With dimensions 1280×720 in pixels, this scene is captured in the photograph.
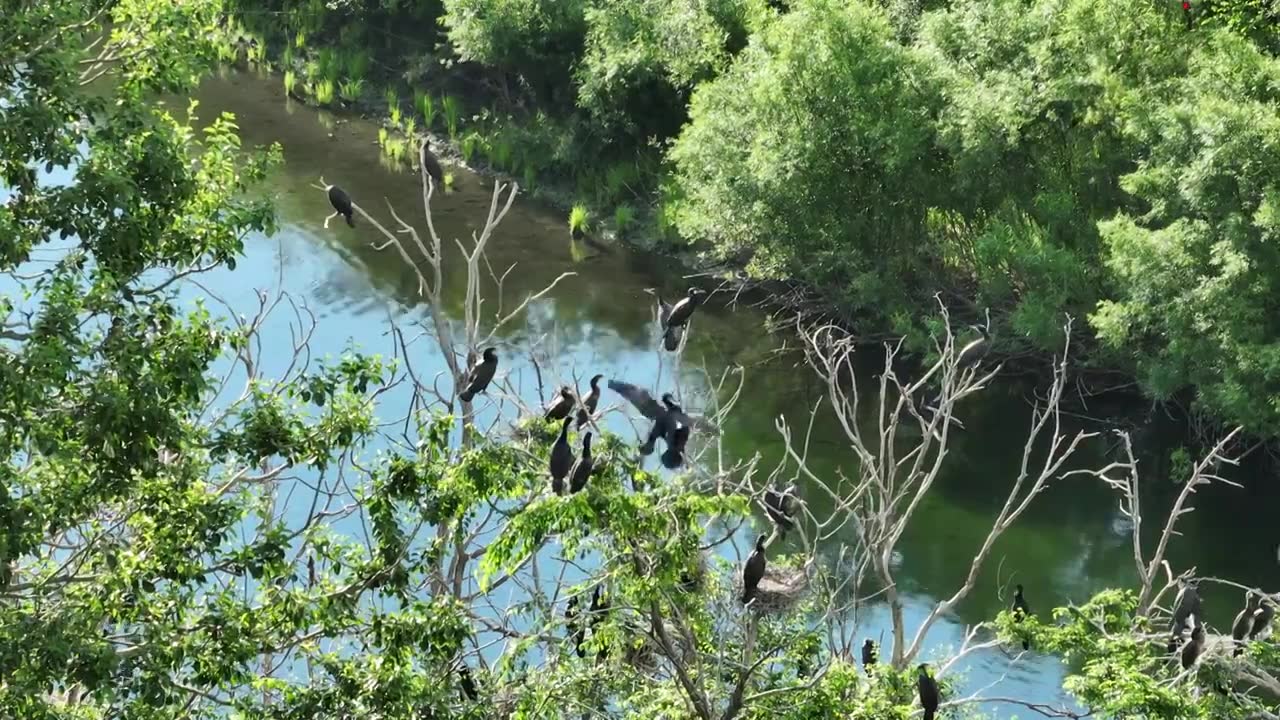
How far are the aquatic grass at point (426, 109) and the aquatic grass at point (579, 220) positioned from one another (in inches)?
179

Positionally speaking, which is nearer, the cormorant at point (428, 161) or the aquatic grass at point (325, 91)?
the cormorant at point (428, 161)

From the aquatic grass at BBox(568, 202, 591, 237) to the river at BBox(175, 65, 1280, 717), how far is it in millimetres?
270

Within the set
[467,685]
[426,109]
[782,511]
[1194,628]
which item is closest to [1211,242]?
[1194,628]

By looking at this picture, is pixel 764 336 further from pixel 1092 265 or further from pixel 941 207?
pixel 1092 265

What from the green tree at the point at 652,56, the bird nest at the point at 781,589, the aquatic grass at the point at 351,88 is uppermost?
the aquatic grass at the point at 351,88

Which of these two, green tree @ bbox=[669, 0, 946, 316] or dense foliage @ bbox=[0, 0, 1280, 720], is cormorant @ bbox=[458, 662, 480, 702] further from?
green tree @ bbox=[669, 0, 946, 316]

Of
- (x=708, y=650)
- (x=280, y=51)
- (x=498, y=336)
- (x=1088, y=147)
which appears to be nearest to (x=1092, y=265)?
(x=1088, y=147)

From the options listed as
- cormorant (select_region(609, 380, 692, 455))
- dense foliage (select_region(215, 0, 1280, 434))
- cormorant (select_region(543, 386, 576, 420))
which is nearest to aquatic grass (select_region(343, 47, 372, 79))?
dense foliage (select_region(215, 0, 1280, 434))

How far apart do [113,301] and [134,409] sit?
0.79 m

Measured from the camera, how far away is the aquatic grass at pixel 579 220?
29250 mm

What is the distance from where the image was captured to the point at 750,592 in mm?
9758

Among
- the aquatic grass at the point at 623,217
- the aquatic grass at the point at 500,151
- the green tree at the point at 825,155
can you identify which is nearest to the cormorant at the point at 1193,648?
the green tree at the point at 825,155

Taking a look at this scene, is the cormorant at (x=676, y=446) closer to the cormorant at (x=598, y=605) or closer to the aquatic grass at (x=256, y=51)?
Result: the cormorant at (x=598, y=605)

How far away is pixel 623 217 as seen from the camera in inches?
1156
